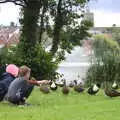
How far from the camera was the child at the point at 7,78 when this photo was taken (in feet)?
49.6

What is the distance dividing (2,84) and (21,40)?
1315 cm

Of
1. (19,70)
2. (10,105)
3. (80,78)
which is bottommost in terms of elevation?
(80,78)

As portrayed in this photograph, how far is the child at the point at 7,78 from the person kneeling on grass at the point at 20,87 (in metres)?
0.36

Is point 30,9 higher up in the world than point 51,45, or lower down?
higher up

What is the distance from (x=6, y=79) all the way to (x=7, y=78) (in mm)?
A: 52

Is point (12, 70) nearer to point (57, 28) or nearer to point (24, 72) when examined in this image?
point (24, 72)

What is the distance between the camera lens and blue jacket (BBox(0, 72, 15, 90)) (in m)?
15.2

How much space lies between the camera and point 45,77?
2717cm

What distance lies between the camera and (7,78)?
15.3m

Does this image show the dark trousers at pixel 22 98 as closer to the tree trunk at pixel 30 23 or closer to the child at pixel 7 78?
the child at pixel 7 78

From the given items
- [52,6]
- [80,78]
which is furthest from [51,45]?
[80,78]

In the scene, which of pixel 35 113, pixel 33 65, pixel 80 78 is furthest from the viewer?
pixel 80 78

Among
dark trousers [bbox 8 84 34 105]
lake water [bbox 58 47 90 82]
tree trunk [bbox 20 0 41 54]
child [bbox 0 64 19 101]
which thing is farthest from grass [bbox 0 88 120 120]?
lake water [bbox 58 47 90 82]

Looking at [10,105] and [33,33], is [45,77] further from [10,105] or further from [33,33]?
[10,105]
